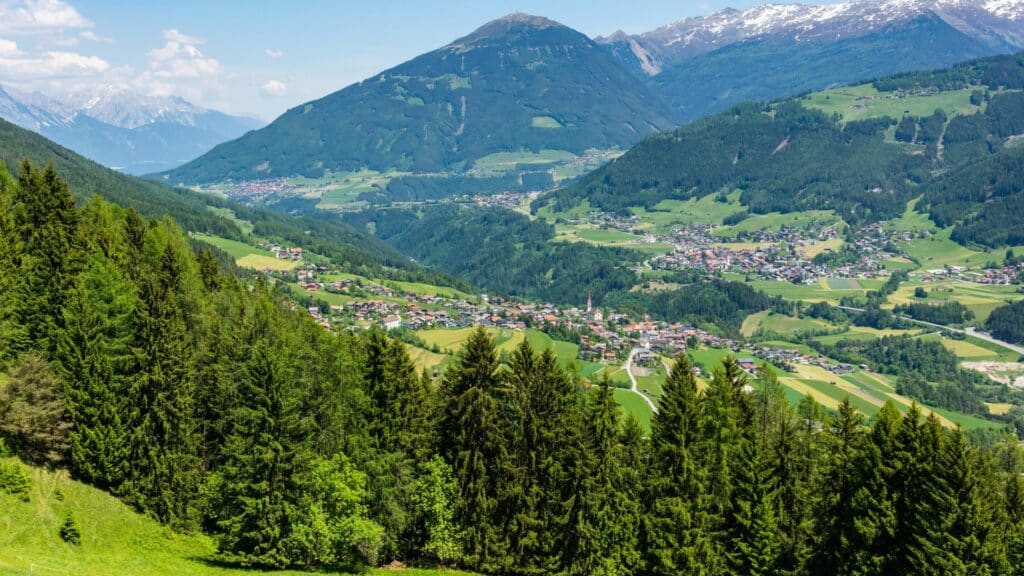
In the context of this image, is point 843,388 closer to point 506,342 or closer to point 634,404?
point 634,404

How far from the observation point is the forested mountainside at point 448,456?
44.4 meters

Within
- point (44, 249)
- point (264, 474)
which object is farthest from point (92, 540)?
point (44, 249)

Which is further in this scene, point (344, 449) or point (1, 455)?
point (344, 449)

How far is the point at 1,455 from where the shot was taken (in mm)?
40844

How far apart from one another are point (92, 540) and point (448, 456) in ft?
71.3

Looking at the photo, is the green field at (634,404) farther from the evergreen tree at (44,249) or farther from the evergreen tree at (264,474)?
the evergreen tree at (44,249)

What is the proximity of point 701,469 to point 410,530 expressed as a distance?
20.6 m

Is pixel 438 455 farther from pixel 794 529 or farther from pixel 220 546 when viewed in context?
pixel 794 529

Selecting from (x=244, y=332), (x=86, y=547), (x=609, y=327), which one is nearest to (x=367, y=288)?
(x=609, y=327)

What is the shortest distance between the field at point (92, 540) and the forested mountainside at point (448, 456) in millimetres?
1168

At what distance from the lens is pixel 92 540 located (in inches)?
1609

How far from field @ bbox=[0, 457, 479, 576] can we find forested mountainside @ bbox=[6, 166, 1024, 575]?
117cm

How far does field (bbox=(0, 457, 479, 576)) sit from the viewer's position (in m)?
37.2

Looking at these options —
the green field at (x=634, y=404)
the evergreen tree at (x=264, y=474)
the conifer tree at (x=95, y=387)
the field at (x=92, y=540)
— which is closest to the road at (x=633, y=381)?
the green field at (x=634, y=404)
